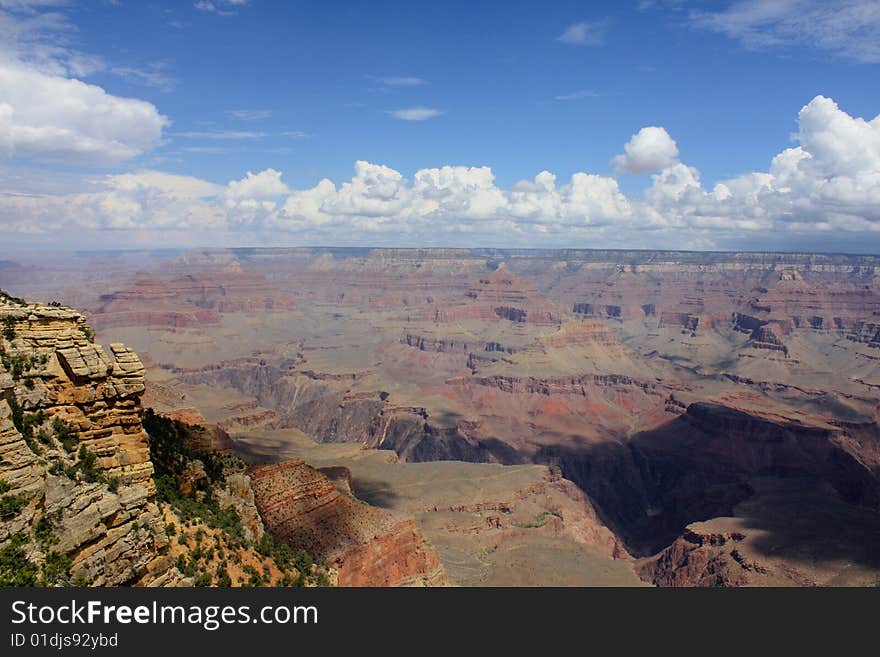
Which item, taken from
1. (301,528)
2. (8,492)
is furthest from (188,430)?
(8,492)

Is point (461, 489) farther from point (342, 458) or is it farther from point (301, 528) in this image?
point (301, 528)

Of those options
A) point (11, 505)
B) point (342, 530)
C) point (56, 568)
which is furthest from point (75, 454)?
point (342, 530)

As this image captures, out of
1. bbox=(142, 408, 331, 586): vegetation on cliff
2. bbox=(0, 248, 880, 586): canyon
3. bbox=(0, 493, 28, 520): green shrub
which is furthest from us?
bbox=(0, 248, 880, 586): canyon

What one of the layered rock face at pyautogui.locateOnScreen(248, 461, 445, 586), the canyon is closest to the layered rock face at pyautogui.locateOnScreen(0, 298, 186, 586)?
the canyon

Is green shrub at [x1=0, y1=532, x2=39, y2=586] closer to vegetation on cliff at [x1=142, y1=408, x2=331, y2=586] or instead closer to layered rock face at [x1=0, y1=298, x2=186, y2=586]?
layered rock face at [x1=0, y1=298, x2=186, y2=586]

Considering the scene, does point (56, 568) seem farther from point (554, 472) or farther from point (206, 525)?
point (554, 472)

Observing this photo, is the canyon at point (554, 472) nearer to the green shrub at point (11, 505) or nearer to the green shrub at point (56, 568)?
the green shrub at point (11, 505)
